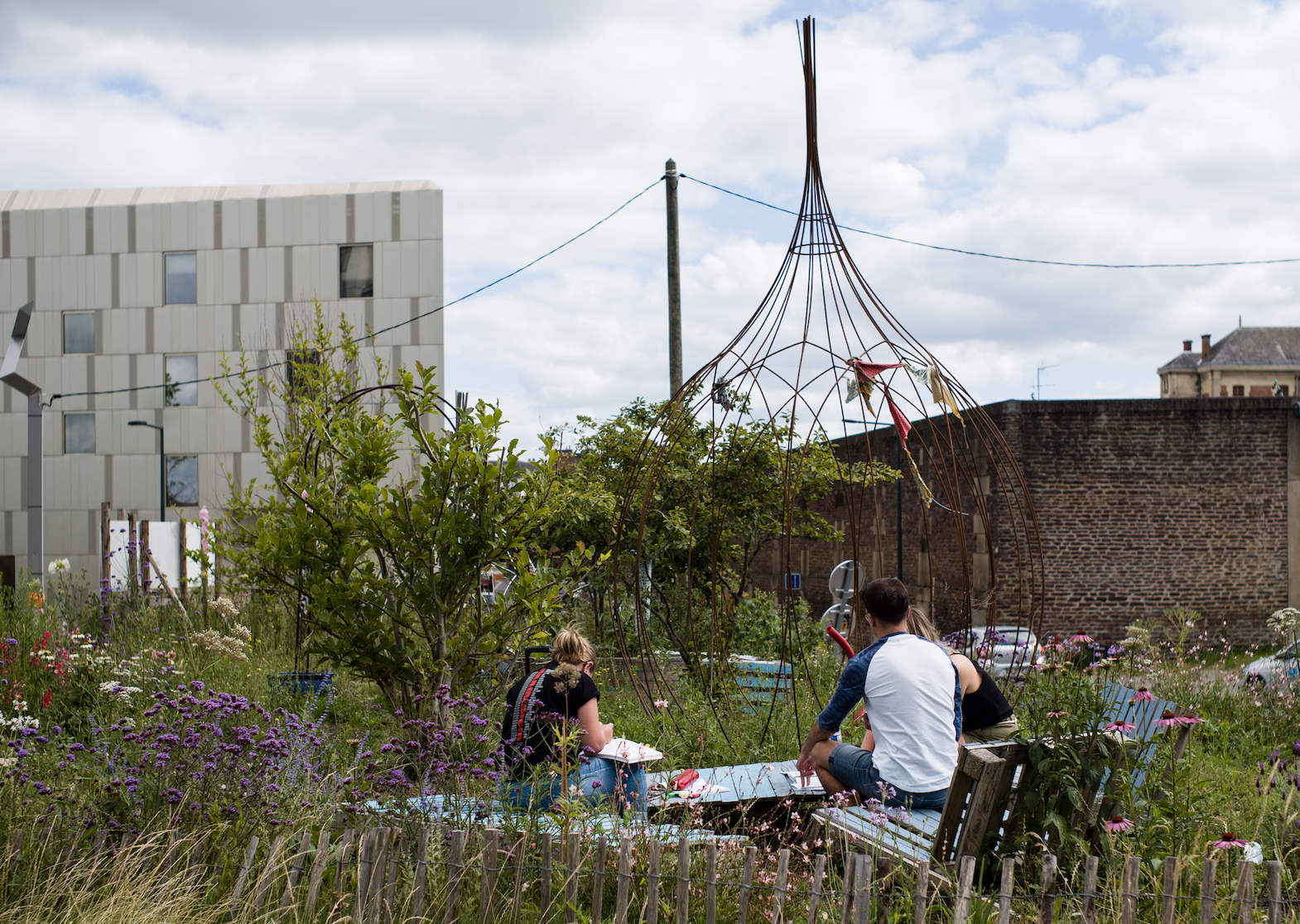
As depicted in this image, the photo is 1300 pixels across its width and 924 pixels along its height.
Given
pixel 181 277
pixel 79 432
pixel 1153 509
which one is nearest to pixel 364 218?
pixel 181 277

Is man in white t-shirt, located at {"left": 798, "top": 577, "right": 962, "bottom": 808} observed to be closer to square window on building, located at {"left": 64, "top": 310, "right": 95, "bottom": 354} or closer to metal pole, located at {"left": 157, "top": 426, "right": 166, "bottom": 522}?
metal pole, located at {"left": 157, "top": 426, "right": 166, "bottom": 522}

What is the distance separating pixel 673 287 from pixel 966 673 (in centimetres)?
727

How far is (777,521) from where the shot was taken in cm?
939

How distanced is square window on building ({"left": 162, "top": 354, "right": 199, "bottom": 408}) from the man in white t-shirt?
25208 millimetres

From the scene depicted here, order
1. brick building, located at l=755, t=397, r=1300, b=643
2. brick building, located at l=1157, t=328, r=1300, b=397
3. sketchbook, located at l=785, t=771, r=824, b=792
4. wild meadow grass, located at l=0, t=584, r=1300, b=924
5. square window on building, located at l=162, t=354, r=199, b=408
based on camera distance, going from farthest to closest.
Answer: brick building, located at l=1157, t=328, r=1300, b=397, square window on building, located at l=162, t=354, r=199, b=408, brick building, located at l=755, t=397, r=1300, b=643, sketchbook, located at l=785, t=771, r=824, b=792, wild meadow grass, located at l=0, t=584, r=1300, b=924

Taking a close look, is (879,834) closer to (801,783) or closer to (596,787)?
(801,783)

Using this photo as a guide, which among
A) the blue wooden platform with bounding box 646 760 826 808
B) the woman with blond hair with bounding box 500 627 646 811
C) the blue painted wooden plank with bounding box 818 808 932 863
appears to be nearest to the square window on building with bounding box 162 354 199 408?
the blue wooden platform with bounding box 646 760 826 808

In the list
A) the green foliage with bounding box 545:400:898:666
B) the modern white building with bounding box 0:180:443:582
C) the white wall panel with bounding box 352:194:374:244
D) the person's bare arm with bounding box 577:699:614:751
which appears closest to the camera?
the person's bare arm with bounding box 577:699:614:751

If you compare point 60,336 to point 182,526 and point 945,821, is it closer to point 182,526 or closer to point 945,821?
point 182,526

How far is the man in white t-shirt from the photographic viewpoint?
3883mm

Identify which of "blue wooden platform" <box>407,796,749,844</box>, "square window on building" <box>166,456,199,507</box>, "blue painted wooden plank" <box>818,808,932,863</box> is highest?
"square window on building" <box>166,456,199,507</box>

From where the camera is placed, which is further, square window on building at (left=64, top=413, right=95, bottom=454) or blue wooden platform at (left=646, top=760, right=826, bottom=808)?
square window on building at (left=64, top=413, right=95, bottom=454)

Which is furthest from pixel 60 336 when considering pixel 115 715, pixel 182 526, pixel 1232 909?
pixel 1232 909

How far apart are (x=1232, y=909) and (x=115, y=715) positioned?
16.4ft
